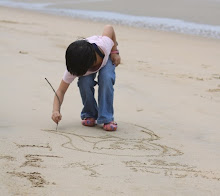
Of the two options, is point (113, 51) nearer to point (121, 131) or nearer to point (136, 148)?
point (121, 131)

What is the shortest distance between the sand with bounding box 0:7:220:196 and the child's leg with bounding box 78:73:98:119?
13 cm

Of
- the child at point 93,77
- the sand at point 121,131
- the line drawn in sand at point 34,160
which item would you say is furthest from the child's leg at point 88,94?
the line drawn in sand at point 34,160

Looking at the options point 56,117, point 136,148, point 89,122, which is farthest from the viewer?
point 89,122

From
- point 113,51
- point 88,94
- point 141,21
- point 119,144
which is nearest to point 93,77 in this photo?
point 88,94

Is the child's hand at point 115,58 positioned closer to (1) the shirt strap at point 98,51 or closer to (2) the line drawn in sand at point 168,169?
(1) the shirt strap at point 98,51

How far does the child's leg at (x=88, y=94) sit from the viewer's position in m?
4.06

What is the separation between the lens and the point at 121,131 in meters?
4.05

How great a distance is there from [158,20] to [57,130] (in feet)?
28.5

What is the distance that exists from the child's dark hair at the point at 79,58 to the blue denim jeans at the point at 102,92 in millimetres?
256

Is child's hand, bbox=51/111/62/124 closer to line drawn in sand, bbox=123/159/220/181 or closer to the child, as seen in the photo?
the child

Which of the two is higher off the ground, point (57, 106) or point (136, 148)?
point (57, 106)

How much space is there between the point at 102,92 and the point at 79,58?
45 centimetres

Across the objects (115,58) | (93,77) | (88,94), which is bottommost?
(88,94)

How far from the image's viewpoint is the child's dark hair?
3.71m
